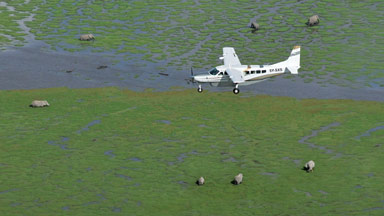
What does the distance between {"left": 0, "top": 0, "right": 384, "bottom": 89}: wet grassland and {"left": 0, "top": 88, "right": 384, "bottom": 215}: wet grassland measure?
13813mm

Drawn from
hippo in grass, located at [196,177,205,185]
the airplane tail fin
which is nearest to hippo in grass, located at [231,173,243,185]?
hippo in grass, located at [196,177,205,185]

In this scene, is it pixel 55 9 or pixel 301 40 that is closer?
pixel 301 40

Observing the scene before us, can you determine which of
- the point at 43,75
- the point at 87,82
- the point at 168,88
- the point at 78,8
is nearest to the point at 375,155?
the point at 168,88

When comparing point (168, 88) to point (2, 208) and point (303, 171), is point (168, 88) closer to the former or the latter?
point (303, 171)

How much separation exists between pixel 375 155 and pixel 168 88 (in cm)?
2950

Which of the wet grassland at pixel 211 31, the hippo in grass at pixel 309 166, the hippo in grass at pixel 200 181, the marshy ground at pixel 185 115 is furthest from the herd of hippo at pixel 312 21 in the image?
the hippo in grass at pixel 200 181

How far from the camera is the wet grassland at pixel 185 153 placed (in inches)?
2702

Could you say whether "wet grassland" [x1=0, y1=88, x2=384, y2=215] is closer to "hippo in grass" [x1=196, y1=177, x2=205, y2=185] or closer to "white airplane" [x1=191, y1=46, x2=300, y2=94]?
"hippo in grass" [x1=196, y1=177, x2=205, y2=185]

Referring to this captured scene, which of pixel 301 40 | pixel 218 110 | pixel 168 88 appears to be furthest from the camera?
pixel 301 40

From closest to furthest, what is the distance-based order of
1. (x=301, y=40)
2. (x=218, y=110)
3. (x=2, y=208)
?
1. (x=2, y=208)
2. (x=218, y=110)
3. (x=301, y=40)

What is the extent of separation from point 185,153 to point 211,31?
4633 cm

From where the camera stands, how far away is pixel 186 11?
5236 inches

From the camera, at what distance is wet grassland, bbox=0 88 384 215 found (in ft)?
225

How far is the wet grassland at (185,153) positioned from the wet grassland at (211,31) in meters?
13.8
